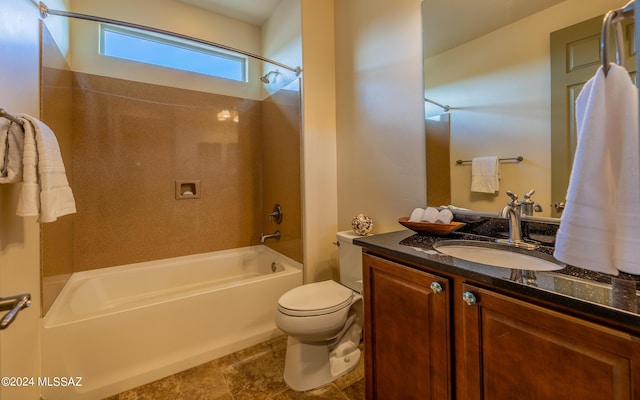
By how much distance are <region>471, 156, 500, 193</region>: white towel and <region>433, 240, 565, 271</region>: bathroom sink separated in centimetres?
32

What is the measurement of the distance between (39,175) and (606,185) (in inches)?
68.8

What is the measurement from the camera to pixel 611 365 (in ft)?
1.76

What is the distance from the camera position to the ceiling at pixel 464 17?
3.88 ft

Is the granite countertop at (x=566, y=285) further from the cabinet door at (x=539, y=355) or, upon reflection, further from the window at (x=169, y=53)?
the window at (x=169, y=53)

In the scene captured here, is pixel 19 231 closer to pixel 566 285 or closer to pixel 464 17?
pixel 566 285

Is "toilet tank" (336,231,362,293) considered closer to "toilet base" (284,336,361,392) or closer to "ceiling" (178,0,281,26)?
"toilet base" (284,336,361,392)

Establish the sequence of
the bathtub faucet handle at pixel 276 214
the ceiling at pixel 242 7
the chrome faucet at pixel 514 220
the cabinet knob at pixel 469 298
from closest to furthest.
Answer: the cabinet knob at pixel 469 298
the chrome faucet at pixel 514 220
the ceiling at pixel 242 7
the bathtub faucet handle at pixel 276 214

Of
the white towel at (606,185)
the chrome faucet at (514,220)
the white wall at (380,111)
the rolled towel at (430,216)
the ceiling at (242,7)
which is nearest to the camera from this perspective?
the white towel at (606,185)

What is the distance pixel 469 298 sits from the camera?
764 millimetres

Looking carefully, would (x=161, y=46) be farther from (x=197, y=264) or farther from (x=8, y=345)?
(x=8, y=345)

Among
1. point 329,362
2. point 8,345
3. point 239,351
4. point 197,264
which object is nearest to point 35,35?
point 8,345

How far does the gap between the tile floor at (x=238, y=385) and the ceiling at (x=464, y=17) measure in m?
1.97

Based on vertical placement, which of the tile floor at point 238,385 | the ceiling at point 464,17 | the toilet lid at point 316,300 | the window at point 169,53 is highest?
the window at point 169,53

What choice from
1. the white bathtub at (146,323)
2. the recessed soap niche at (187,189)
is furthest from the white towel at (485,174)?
the recessed soap niche at (187,189)
